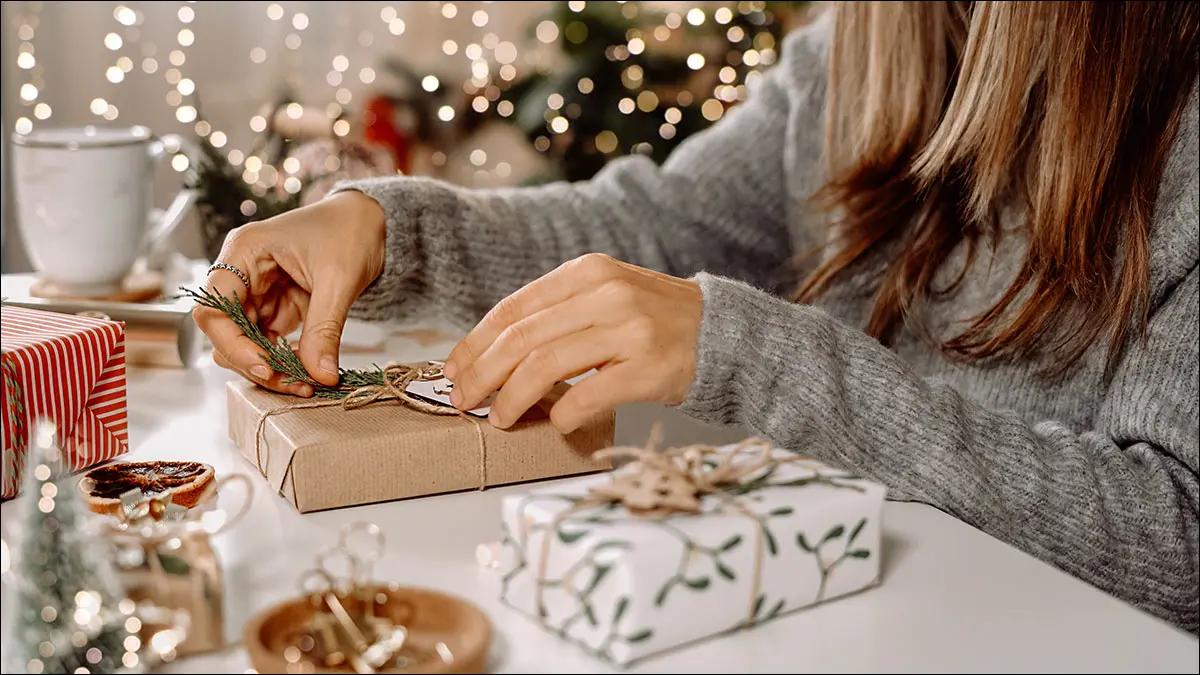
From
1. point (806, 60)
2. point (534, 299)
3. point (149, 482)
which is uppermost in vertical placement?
point (806, 60)

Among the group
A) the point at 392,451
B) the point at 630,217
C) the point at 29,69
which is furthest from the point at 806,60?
the point at 29,69

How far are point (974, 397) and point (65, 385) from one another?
69cm

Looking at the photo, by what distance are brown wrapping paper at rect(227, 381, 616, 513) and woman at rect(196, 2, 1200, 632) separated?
0.9 inches

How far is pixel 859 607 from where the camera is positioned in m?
0.54

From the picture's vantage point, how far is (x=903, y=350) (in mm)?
1082

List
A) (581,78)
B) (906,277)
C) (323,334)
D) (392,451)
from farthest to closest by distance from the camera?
1. (581,78)
2. (906,277)
3. (323,334)
4. (392,451)

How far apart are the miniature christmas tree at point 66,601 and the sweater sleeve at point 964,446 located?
352mm

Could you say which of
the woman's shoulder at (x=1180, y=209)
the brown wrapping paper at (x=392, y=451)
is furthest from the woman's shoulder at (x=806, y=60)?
the brown wrapping paper at (x=392, y=451)

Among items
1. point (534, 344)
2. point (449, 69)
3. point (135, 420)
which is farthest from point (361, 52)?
point (534, 344)

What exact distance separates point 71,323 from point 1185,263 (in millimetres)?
728

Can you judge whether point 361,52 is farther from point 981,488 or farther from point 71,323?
point 981,488

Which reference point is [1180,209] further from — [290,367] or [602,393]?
[290,367]

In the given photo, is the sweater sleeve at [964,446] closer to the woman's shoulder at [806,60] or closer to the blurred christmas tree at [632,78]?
the woman's shoulder at [806,60]

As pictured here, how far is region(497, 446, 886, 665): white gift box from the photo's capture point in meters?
0.47
